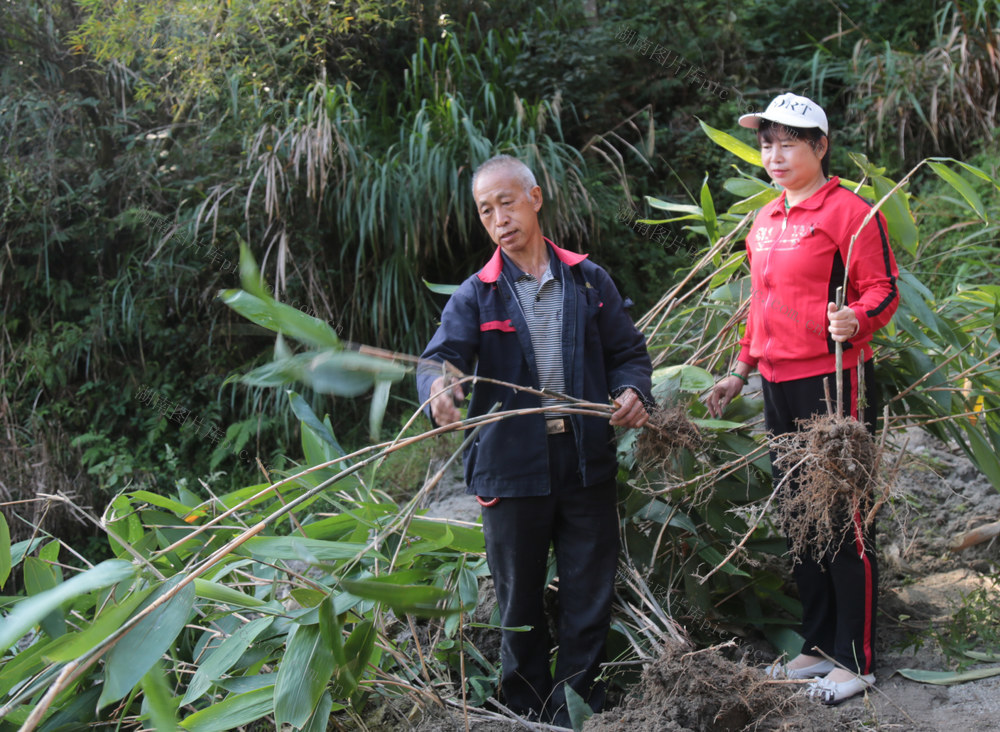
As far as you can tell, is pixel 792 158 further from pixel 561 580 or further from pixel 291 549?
pixel 291 549

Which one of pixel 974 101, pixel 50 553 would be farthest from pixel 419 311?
pixel 974 101

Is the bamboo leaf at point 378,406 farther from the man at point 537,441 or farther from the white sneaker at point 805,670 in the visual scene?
the white sneaker at point 805,670

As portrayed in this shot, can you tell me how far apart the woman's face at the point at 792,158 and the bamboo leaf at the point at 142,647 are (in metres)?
1.71

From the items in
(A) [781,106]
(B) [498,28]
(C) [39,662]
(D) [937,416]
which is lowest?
(C) [39,662]

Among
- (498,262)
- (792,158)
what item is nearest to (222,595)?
(498,262)

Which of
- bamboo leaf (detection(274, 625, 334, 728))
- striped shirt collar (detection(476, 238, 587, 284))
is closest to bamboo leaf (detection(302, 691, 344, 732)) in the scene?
bamboo leaf (detection(274, 625, 334, 728))

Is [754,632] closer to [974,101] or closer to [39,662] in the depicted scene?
[39,662]

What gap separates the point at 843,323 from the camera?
6.23 ft

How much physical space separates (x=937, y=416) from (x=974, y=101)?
3538mm

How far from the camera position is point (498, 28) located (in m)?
5.79

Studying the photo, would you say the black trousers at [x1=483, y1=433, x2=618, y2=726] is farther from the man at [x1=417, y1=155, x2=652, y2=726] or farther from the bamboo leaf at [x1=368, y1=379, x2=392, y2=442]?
the bamboo leaf at [x1=368, y1=379, x2=392, y2=442]

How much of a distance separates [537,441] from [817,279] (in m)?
0.83

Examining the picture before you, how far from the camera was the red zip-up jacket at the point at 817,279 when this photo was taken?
6.55 feet

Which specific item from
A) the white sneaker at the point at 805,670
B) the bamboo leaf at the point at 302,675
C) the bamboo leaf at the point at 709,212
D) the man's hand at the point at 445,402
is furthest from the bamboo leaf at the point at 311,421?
the bamboo leaf at the point at 709,212
